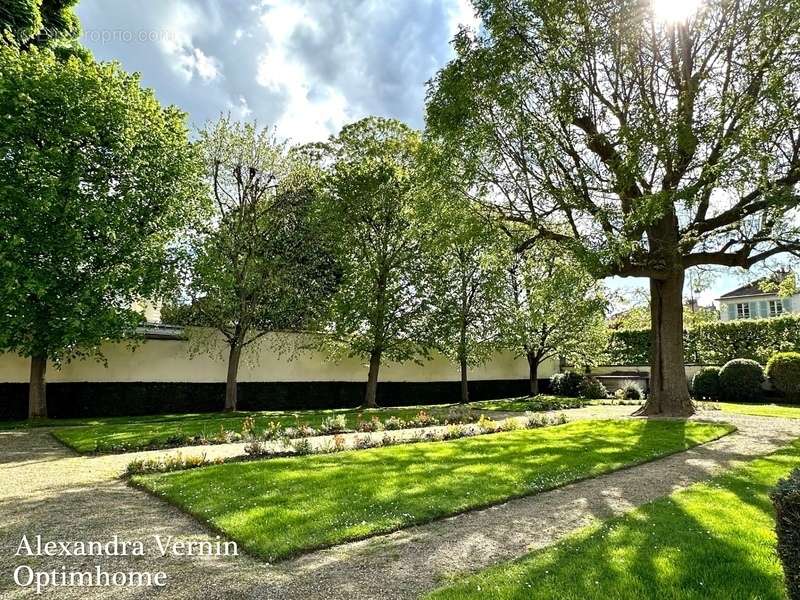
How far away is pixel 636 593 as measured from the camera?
357 cm

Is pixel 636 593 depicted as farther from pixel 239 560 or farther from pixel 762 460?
pixel 762 460

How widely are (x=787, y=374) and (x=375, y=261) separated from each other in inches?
654

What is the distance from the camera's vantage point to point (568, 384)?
2559 cm

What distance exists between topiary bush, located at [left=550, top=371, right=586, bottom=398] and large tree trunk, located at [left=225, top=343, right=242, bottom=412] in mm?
16578

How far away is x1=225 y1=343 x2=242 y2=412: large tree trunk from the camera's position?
58.6 feet

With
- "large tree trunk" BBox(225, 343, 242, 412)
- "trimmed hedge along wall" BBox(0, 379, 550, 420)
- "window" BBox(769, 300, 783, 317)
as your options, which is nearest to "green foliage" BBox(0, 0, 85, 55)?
"trimmed hedge along wall" BBox(0, 379, 550, 420)

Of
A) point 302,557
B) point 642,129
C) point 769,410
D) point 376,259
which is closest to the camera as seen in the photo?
point 302,557

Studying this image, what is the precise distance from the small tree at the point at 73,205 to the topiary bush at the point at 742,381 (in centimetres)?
2219

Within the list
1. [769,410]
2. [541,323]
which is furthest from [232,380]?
[769,410]

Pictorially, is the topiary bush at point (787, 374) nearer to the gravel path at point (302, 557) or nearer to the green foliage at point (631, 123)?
the green foliage at point (631, 123)

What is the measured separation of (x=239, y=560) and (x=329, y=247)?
53.4ft

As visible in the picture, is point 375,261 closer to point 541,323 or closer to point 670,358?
point 541,323

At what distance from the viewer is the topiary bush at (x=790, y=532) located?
9.08ft

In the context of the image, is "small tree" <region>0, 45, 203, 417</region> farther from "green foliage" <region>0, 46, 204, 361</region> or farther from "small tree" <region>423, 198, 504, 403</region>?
"small tree" <region>423, 198, 504, 403</region>
